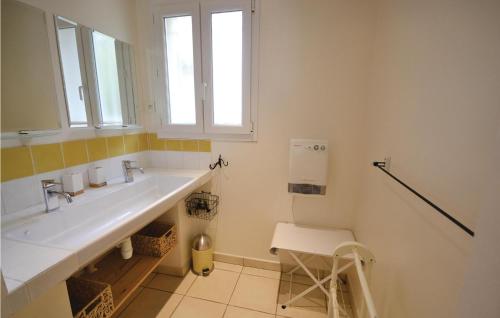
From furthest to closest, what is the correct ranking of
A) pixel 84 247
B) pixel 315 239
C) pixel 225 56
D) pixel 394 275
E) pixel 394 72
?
pixel 225 56
pixel 315 239
pixel 394 72
pixel 394 275
pixel 84 247

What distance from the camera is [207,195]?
1.98 m

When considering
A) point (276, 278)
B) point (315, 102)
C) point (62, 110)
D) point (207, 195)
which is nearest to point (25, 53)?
point (62, 110)

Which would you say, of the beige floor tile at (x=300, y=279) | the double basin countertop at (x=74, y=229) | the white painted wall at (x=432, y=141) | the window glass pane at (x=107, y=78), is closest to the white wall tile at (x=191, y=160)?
the double basin countertop at (x=74, y=229)

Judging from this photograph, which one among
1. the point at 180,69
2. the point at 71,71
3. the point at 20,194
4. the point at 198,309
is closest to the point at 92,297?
the point at 20,194

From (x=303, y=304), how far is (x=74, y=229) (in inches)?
62.7

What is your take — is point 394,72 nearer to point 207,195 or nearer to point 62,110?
point 207,195

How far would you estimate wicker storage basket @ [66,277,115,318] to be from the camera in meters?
1.06

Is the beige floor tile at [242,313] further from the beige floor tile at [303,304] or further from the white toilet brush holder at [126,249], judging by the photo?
the white toilet brush holder at [126,249]

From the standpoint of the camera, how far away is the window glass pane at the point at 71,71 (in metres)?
1.26

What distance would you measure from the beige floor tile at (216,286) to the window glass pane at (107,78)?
4.75ft

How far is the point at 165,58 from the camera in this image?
71.4 inches

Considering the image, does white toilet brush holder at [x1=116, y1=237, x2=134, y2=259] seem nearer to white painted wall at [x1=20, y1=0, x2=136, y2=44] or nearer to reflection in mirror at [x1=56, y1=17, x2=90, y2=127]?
reflection in mirror at [x1=56, y1=17, x2=90, y2=127]

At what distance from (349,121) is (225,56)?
1079 mm

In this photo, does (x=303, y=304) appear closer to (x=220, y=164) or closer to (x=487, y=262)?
(x=220, y=164)
